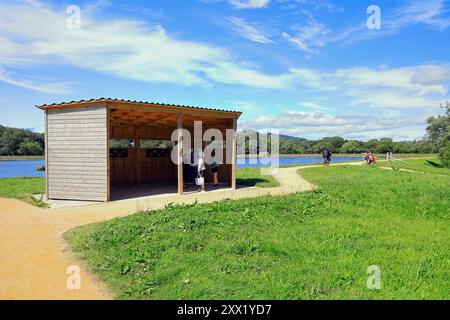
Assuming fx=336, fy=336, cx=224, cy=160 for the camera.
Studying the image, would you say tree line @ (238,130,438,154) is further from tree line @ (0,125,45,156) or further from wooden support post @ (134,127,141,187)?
wooden support post @ (134,127,141,187)

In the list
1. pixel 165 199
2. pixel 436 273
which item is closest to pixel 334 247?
pixel 436 273

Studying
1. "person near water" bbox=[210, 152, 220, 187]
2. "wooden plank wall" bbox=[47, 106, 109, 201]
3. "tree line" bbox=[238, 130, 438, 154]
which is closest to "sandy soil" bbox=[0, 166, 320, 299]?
"wooden plank wall" bbox=[47, 106, 109, 201]

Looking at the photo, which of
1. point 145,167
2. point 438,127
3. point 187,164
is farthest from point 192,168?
point 438,127

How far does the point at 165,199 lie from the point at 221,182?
17.2 ft

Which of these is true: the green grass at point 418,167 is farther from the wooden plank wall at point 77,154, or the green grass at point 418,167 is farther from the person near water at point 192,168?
the wooden plank wall at point 77,154

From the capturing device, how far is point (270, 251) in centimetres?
536

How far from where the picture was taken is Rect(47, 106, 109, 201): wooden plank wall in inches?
411

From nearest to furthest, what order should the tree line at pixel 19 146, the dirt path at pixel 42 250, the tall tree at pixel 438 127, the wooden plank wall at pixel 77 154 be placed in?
the dirt path at pixel 42 250 → the wooden plank wall at pixel 77 154 → the tree line at pixel 19 146 → the tall tree at pixel 438 127

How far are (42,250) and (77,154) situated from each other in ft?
18.6

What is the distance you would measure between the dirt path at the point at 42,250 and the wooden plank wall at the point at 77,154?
3.55 ft

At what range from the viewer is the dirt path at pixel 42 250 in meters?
4.11

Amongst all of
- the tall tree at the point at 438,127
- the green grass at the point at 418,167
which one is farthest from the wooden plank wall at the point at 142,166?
the tall tree at the point at 438,127

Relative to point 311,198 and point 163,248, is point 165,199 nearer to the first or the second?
point 311,198

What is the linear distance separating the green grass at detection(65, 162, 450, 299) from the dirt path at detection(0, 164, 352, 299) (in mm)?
294
